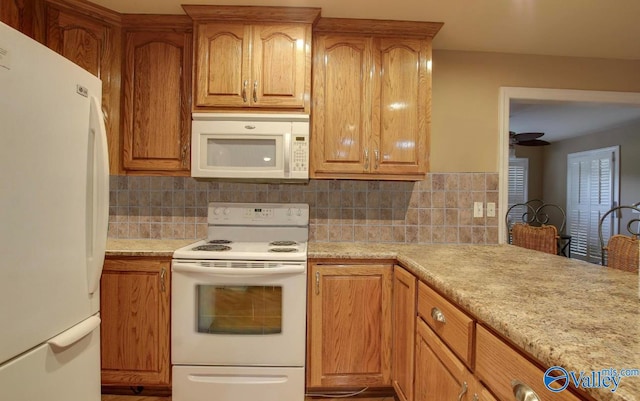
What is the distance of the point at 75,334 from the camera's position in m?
1.05

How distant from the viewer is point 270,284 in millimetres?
1661

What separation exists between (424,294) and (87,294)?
1.31m

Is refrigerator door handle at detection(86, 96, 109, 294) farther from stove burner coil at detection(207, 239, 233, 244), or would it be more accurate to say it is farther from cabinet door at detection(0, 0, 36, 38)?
cabinet door at detection(0, 0, 36, 38)

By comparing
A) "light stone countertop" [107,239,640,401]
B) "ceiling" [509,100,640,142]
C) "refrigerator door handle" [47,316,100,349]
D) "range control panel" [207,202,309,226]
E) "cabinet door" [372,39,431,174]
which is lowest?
"refrigerator door handle" [47,316,100,349]

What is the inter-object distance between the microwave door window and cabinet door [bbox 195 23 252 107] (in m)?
0.23

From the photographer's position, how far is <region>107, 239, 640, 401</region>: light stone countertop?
24.0 inches

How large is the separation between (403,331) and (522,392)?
3.01 feet

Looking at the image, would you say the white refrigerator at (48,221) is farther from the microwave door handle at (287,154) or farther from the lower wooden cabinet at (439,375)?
the lower wooden cabinet at (439,375)

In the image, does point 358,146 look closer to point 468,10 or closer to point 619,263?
point 468,10

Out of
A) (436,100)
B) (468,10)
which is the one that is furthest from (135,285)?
(468,10)

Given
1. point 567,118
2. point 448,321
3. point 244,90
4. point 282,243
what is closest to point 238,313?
point 282,243

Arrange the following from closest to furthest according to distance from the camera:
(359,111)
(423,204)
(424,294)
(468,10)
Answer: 1. (424,294)
2. (468,10)
3. (359,111)
4. (423,204)

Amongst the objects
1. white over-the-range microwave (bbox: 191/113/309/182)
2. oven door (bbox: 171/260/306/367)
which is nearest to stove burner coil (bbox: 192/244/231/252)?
oven door (bbox: 171/260/306/367)

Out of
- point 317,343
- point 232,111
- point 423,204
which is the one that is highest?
point 232,111
